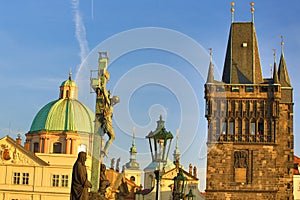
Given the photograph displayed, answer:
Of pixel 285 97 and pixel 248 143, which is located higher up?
pixel 285 97

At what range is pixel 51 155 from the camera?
157 feet

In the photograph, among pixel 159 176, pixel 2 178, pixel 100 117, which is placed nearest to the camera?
pixel 159 176

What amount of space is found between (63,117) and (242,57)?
56.6ft

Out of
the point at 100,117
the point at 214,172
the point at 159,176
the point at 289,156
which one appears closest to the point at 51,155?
the point at 214,172

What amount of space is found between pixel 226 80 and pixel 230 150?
6.45 meters

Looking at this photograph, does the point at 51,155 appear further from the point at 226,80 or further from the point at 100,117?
the point at 100,117

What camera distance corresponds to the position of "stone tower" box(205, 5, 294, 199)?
47594mm

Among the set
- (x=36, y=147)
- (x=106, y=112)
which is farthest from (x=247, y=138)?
(x=106, y=112)

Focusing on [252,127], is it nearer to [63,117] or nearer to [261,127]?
[261,127]

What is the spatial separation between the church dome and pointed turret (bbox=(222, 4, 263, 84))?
1265 cm

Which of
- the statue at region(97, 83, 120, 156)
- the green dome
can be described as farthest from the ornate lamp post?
the green dome

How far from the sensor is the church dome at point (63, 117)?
54812 millimetres

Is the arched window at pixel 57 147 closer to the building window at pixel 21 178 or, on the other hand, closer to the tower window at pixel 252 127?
the building window at pixel 21 178

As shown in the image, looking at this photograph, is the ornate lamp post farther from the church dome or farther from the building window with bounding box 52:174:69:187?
the church dome
